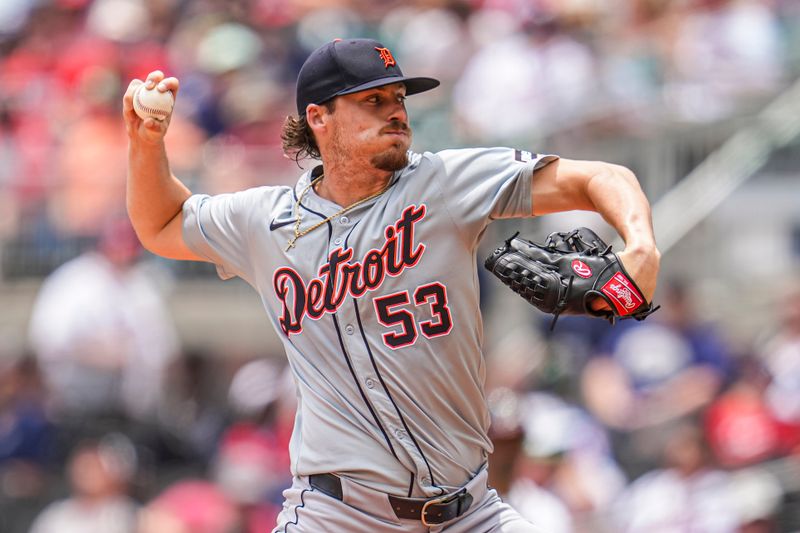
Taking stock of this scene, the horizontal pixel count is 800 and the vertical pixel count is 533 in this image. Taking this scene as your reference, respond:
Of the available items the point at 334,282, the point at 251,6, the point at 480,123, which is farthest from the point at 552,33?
the point at 334,282

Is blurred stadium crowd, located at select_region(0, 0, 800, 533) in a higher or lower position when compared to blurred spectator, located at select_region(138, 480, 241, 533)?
higher

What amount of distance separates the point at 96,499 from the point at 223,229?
3.92 meters

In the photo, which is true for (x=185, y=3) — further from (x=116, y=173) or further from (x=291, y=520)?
(x=291, y=520)

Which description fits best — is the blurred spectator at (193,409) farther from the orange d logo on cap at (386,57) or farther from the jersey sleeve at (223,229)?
the orange d logo on cap at (386,57)

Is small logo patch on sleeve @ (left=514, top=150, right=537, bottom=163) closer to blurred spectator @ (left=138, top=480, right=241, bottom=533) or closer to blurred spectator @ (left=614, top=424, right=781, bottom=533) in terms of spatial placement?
blurred spectator @ (left=614, top=424, right=781, bottom=533)

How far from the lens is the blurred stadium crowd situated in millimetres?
7316

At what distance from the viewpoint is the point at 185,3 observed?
1135cm

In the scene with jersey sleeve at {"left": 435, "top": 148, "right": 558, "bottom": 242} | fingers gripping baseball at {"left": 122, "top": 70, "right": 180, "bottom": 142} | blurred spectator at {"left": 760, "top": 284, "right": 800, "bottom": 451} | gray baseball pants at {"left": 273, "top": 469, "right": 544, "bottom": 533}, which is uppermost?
fingers gripping baseball at {"left": 122, "top": 70, "right": 180, "bottom": 142}

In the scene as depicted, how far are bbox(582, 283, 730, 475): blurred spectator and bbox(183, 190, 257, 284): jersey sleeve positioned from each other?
417cm

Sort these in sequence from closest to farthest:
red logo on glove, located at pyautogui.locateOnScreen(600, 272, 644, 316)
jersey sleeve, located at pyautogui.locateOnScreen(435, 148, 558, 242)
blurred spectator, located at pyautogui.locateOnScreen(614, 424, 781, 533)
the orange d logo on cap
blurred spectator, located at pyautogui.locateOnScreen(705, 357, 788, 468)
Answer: red logo on glove, located at pyautogui.locateOnScreen(600, 272, 644, 316), jersey sleeve, located at pyautogui.locateOnScreen(435, 148, 558, 242), the orange d logo on cap, blurred spectator, located at pyautogui.locateOnScreen(614, 424, 781, 533), blurred spectator, located at pyautogui.locateOnScreen(705, 357, 788, 468)

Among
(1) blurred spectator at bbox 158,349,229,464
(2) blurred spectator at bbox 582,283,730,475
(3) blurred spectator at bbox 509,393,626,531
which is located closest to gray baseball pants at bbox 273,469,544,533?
(3) blurred spectator at bbox 509,393,626,531

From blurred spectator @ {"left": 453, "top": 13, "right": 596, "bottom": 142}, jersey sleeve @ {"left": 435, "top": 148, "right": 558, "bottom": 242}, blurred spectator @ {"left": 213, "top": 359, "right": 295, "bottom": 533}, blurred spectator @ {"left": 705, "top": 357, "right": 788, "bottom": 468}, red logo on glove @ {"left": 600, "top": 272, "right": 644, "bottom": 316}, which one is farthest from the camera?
blurred spectator @ {"left": 453, "top": 13, "right": 596, "bottom": 142}

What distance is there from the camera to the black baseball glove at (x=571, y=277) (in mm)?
3107

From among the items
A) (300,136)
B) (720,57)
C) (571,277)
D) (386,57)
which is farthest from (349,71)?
(720,57)
